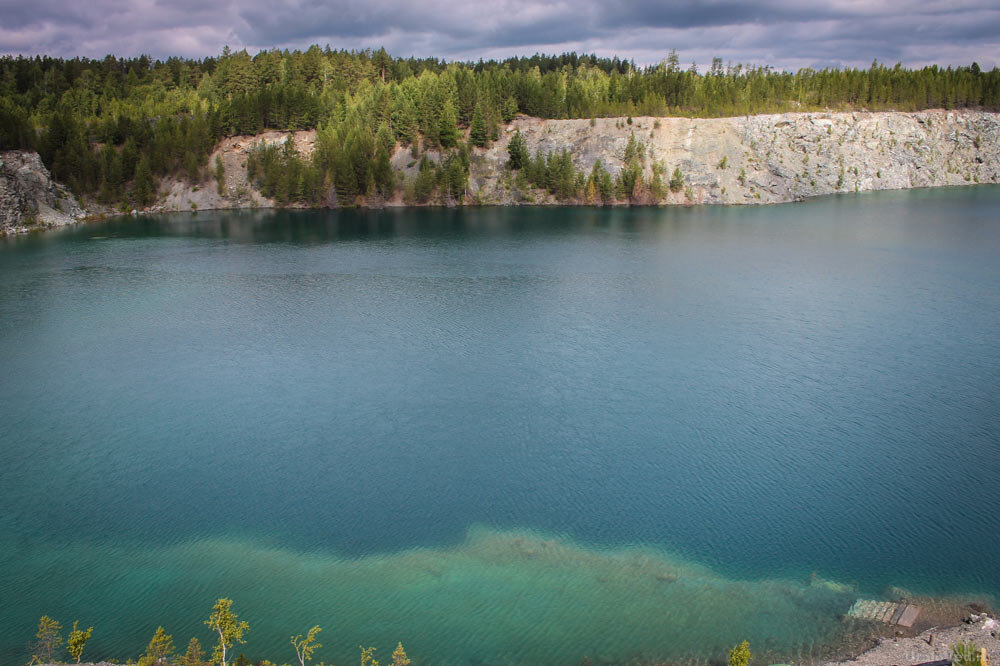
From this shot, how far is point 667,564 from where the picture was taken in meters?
18.7

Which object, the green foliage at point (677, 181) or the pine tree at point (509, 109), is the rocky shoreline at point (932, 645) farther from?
the pine tree at point (509, 109)

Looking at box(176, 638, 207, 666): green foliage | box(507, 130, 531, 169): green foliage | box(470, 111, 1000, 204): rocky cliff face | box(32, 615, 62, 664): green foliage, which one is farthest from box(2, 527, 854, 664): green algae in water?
box(507, 130, 531, 169): green foliage

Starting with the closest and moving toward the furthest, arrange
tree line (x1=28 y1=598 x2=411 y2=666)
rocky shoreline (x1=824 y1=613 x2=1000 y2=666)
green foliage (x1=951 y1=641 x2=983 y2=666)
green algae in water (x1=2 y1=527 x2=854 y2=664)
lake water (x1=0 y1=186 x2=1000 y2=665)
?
green foliage (x1=951 y1=641 x2=983 y2=666)
tree line (x1=28 y1=598 x2=411 y2=666)
rocky shoreline (x1=824 y1=613 x2=1000 y2=666)
green algae in water (x1=2 y1=527 x2=854 y2=664)
lake water (x1=0 y1=186 x2=1000 y2=665)

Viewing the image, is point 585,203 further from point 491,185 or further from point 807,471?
point 807,471

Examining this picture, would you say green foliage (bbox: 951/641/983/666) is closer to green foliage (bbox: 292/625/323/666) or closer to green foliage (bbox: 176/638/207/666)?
green foliage (bbox: 292/625/323/666)

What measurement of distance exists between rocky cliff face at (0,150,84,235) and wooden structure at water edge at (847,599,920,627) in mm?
87855

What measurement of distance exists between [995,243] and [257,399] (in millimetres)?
60624

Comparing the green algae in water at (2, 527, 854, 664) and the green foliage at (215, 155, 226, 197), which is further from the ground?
the green foliage at (215, 155, 226, 197)

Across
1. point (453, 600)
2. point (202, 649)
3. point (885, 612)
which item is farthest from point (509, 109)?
point (202, 649)

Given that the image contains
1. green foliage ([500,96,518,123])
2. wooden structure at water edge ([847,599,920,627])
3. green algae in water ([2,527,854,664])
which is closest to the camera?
green algae in water ([2,527,854,664])

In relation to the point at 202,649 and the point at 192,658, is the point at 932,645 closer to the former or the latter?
the point at 192,658

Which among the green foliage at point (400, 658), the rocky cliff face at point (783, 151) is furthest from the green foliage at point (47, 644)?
the rocky cliff face at point (783, 151)

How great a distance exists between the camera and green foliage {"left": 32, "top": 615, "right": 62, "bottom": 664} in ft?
49.9

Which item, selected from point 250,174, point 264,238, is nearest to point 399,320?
point 264,238
